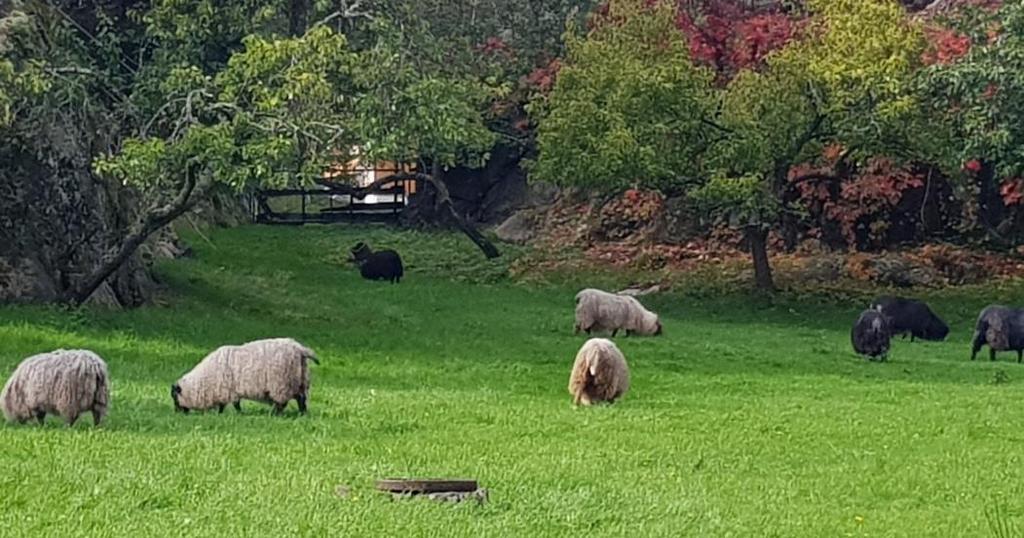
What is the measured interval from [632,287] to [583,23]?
10.7m

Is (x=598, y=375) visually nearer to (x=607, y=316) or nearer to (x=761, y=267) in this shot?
(x=607, y=316)

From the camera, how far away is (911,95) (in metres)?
31.4

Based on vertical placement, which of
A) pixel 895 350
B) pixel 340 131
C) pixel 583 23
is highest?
pixel 583 23

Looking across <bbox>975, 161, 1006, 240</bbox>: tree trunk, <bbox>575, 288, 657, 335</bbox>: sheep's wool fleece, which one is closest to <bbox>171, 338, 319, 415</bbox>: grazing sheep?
<bbox>575, 288, 657, 335</bbox>: sheep's wool fleece

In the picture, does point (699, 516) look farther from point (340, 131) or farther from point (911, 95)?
point (911, 95)

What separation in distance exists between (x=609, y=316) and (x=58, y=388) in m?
15.5

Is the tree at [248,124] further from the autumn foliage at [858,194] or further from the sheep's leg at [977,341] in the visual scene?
the autumn foliage at [858,194]

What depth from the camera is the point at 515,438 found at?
14.5 meters

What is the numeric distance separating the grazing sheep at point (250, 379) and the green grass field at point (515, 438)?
33 cm

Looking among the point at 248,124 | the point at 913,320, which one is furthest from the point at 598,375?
the point at 913,320

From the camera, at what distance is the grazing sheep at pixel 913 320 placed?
30031 mm

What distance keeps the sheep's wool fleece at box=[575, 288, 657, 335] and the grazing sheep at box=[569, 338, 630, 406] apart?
33.1ft

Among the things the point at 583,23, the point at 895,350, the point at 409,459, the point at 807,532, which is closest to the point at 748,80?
the point at 895,350

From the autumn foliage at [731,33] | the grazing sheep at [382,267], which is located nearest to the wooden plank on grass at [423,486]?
the autumn foliage at [731,33]
